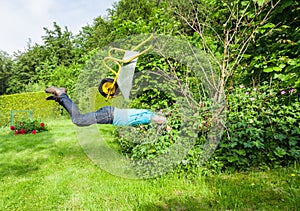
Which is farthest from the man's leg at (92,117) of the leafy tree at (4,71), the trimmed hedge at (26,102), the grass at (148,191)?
the leafy tree at (4,71)

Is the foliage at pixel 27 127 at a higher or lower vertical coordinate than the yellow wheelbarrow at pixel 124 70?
lower

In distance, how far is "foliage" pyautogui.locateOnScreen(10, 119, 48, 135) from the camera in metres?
6.65

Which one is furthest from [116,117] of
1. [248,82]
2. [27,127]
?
[27,127]

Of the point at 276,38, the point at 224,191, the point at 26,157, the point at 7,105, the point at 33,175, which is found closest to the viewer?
the point at 224,191

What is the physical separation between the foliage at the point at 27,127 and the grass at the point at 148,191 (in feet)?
13.1

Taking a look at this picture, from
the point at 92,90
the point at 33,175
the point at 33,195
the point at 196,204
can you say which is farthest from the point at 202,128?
the point at 33,175

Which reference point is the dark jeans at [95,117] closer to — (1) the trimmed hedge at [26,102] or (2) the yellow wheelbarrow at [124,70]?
(2) the yellow wheelbarrow at [124,70]

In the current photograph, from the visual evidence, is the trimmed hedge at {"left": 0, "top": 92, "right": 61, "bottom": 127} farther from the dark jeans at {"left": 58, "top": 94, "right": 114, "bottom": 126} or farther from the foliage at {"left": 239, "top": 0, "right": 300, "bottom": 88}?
the foliage at {"left": 239, "top": 0, "right": 300, "bottom": 88}

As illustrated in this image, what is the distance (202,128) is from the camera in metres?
2.67

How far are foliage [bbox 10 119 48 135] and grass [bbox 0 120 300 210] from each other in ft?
13.1

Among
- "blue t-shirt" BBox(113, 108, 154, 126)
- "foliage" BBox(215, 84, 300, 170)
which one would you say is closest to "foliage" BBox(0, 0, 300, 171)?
"foliage" BBox(215, 84, 300, 170)

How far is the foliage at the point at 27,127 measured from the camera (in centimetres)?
665

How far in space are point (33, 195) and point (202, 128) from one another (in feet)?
6.46

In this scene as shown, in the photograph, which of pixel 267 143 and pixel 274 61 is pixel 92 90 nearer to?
pixel 274 61
